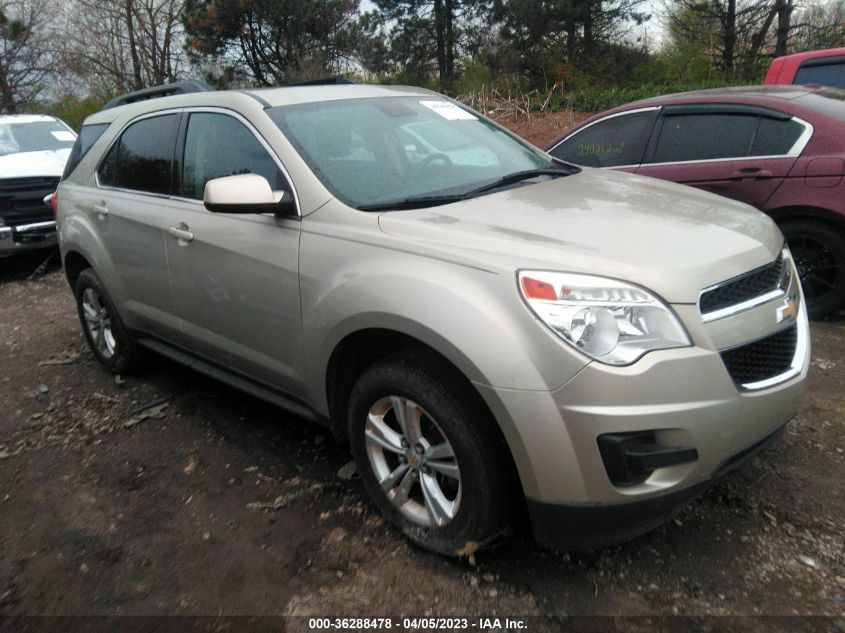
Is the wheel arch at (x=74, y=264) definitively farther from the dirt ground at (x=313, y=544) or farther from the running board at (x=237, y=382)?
the dirt ground at (x=313, y=544)

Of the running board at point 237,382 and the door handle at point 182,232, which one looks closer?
the running board at point 237,382

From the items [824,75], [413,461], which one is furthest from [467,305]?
[824,75]

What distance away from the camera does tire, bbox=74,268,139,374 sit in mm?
4465

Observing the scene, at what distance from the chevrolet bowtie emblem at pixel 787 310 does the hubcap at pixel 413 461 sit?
1.23 meters

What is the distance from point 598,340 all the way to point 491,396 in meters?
0.37

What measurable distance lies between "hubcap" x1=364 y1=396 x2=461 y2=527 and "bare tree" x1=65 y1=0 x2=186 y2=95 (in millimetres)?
26496

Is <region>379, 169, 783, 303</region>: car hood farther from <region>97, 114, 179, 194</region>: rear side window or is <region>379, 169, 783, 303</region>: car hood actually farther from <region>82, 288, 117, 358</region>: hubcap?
<region>82, 288, 117, 358</region>: hubcap

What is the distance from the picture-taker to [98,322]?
15.5 ft

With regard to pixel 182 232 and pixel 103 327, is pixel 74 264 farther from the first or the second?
pixel 182 232

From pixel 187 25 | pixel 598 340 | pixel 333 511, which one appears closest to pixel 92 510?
pixel 333 511

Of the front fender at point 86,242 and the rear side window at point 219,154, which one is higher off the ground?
the rear side window at point 219,154

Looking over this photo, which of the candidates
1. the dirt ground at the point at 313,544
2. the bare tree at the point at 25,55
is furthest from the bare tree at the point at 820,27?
the bare tree at the point at 25,55

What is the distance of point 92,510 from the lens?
10.5 feet

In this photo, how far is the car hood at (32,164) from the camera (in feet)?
27.0
